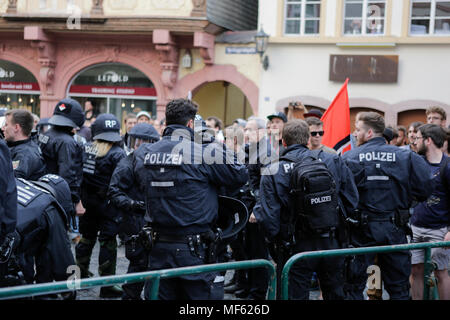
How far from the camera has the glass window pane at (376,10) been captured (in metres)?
15.8

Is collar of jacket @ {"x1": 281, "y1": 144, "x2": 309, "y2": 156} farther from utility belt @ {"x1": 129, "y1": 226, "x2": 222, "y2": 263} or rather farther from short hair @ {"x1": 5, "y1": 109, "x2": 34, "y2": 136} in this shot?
short hair @ {"x1": 5, "y1": 109, "x2": 34, "y2": 136}

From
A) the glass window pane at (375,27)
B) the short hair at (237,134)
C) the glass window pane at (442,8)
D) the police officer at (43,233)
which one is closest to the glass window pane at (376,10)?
the glass window pane at (375,27)

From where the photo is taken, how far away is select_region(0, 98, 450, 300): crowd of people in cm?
433

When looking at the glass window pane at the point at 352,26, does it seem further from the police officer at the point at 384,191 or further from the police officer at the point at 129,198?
the police officer at the point at 129,198

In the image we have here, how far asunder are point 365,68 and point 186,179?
12.0 m

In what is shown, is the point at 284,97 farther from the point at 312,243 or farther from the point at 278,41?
the point at 312,243

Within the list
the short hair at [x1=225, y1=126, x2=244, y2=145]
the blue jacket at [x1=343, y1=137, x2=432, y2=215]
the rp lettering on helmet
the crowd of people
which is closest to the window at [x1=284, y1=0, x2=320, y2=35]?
the short hair at [x1=225, y1=126, x2=244, y2=145]

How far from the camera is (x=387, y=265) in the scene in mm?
5426

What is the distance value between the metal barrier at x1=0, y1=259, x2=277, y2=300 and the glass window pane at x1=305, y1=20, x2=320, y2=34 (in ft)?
43.6

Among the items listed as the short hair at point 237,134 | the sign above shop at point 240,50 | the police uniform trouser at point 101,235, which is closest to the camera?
the police uniform trouser at point 101,235

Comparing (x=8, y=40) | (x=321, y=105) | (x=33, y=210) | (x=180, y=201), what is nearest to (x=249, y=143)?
(x=180, y=201)

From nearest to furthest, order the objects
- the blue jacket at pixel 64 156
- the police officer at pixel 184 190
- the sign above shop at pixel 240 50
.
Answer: the police officer at pixel 184 190 → the blue jacket at pixel 64 156 → the sign above shop at pixel 240 50

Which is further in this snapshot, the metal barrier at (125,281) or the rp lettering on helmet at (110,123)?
the rp lettering on helmet at (110,123)

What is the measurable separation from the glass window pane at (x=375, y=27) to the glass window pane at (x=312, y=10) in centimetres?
141
